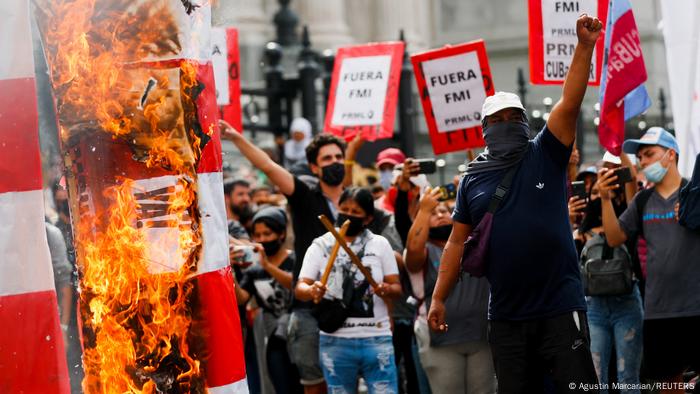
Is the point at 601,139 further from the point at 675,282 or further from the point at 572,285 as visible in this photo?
the point at 572,285

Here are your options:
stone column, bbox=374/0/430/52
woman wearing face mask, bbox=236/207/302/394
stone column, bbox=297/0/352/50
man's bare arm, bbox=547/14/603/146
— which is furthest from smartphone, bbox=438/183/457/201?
stone column, bbox=374/0/430/52

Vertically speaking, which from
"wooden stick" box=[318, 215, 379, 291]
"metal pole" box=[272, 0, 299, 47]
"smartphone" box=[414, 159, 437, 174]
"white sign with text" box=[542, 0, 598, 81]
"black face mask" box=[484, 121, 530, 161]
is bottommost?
"wooden stick" box=[318, 215, 379, 291]

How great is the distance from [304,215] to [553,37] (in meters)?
2.07

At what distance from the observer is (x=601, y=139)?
828 centimetres

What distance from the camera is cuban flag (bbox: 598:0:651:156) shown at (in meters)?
8.21

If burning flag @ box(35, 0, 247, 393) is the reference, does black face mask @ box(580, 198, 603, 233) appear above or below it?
below

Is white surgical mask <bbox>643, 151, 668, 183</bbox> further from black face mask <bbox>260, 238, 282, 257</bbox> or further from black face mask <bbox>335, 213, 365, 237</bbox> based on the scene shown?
black face mask <bbox>260, 238, 282, 257</bbox>

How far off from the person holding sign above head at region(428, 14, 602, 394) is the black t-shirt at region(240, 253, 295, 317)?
3.17m

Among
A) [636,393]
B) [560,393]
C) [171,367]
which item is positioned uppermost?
[171,367]

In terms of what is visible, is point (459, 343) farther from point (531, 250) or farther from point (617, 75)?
point (617, 75)

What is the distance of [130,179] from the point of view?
4.73 m

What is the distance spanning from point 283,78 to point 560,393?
12036mm

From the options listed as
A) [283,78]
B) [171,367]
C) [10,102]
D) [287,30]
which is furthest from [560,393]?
[287,30]

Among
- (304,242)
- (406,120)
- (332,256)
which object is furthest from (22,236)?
(406,120)
